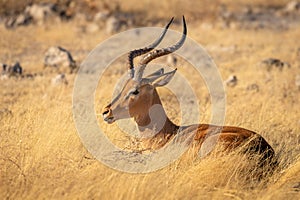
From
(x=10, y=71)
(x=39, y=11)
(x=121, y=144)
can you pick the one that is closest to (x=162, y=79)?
(x=121, y=144)

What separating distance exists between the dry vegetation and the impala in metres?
0.27

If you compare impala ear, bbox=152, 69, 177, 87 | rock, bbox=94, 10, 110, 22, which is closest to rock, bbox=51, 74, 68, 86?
impala ear, bbox=152, 69, 177, 87

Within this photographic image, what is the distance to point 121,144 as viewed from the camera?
20.1 ft

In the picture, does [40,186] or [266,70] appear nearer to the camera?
[40,186]

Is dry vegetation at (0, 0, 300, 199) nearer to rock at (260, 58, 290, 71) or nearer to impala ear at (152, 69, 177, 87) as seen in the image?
rock at (260, 58, 290, 71)

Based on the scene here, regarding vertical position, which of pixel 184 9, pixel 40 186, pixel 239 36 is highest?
pixel 184 9

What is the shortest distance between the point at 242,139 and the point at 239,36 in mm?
12126

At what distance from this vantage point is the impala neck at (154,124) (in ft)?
19.6

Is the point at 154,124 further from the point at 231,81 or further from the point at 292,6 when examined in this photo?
the point at 292,6

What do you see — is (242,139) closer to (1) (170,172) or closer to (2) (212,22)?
(1) (170,172)

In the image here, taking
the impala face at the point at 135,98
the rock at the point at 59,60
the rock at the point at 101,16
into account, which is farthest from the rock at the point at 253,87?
the rock at the point at 101,16

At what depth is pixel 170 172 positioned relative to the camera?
17.1ft

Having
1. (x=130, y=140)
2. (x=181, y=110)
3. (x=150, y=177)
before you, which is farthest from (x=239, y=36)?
(x=150, y=177)

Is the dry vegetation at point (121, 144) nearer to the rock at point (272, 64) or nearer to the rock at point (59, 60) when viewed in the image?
the rock at point (272, 64)
